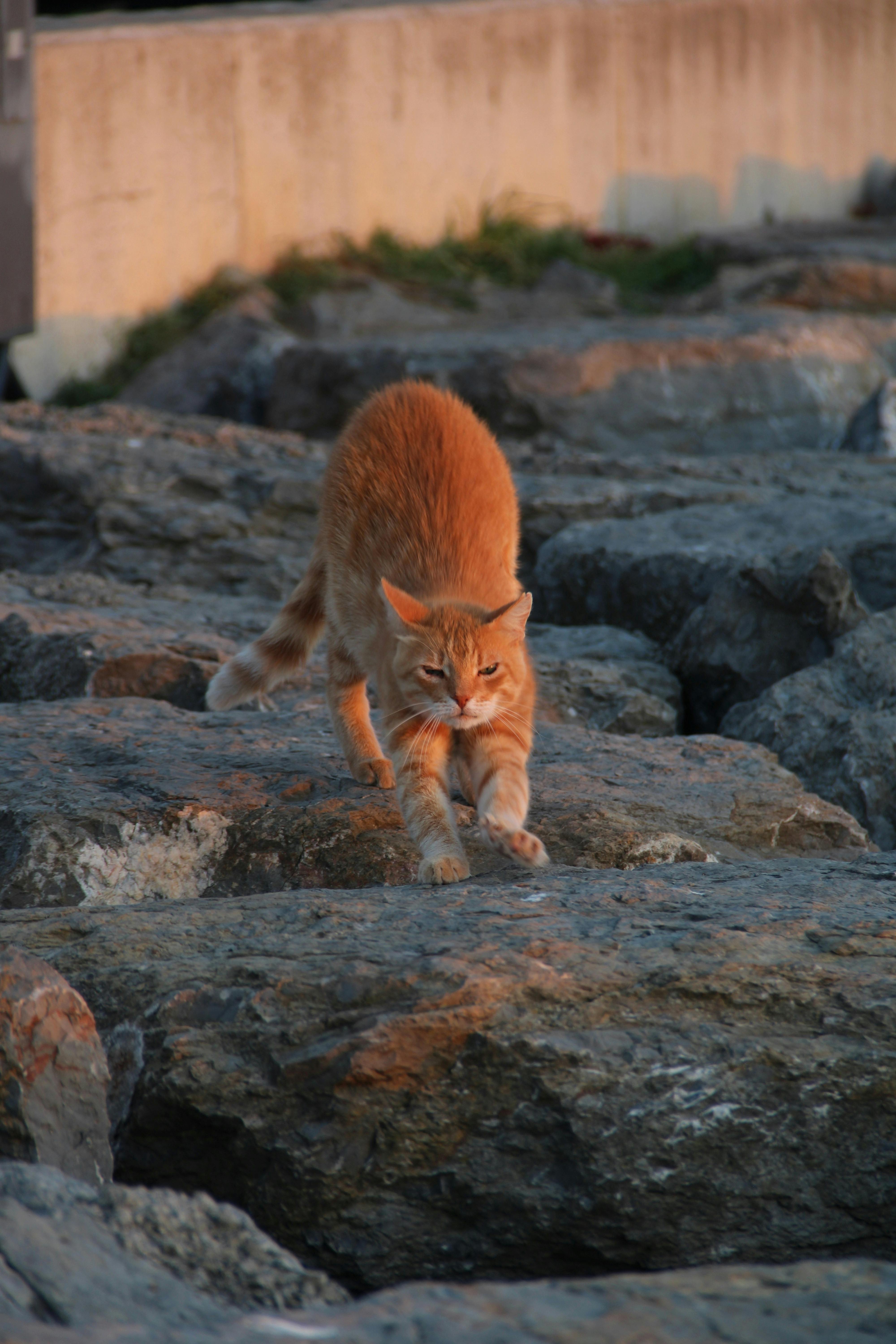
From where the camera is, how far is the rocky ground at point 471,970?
1825 millimetres

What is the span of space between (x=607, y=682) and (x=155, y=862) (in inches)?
69.5

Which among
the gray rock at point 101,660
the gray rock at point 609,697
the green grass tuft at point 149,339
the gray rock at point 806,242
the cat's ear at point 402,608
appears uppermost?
the gray rock at point 806,242

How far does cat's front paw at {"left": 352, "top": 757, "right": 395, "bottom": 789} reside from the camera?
3.60m

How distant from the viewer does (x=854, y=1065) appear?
2.30 m

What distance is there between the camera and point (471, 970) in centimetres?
240

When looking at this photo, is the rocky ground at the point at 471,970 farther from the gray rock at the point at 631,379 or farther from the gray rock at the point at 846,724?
the gray rock at the point at 631,379

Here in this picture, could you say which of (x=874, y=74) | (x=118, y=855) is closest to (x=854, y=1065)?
(x=118, y=855)

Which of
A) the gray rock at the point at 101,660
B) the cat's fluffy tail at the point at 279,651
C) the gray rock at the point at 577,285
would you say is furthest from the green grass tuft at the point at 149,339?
the cat's fluffy tail at the point at 279,651

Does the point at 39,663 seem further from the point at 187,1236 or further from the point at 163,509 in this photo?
the point at 187,1236

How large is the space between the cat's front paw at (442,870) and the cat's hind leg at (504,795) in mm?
82

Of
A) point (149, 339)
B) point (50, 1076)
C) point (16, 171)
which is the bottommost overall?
point (50, 1076)

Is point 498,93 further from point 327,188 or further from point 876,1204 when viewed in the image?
point 876,1204

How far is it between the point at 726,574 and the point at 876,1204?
2.82 metres

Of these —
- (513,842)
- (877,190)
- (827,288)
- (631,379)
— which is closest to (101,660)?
(513,842)
